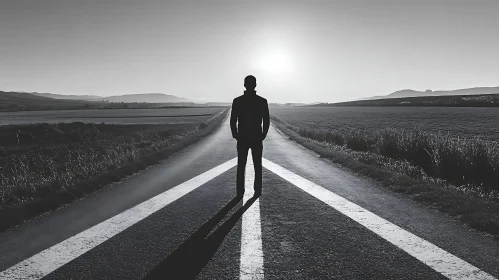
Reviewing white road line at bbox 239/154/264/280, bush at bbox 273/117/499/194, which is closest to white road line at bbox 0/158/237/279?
white road line at bbox 239/154/264/280

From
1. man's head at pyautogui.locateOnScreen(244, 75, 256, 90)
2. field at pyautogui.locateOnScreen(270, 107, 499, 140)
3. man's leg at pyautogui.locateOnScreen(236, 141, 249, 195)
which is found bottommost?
field at pyautogui.locateOnScreen(270, 107, 499, 140)

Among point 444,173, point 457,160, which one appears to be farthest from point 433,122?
point 444,173

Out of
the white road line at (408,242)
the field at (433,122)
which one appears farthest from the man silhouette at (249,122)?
the field at (433,122)

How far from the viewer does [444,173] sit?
9391 millimetres

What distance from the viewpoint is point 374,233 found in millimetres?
4023

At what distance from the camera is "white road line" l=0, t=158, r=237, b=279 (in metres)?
3.14

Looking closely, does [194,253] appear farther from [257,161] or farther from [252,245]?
[257,161]

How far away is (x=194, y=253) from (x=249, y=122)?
299 cm

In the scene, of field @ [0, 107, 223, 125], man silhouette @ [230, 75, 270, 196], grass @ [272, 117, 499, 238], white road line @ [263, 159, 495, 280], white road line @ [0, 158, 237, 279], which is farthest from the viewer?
field @ [0, 107, 223, 125]

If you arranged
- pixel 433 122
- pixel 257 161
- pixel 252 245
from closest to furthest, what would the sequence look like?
pixel 252 245
pixel 257 161
pixel 433 122

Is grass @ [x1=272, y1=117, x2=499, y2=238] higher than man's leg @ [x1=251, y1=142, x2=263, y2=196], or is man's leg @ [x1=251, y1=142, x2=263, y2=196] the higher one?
man's leg @ [x1=251, y1=142, x2=263, y2=196]

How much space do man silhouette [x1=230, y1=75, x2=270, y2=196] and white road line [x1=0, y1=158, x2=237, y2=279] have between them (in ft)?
5.02

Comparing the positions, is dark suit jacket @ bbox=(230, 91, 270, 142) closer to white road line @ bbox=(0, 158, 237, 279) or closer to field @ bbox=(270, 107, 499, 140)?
white road line @ bbox=(0, 158, 237, 279)

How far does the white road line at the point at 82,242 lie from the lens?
3141 millimetres
